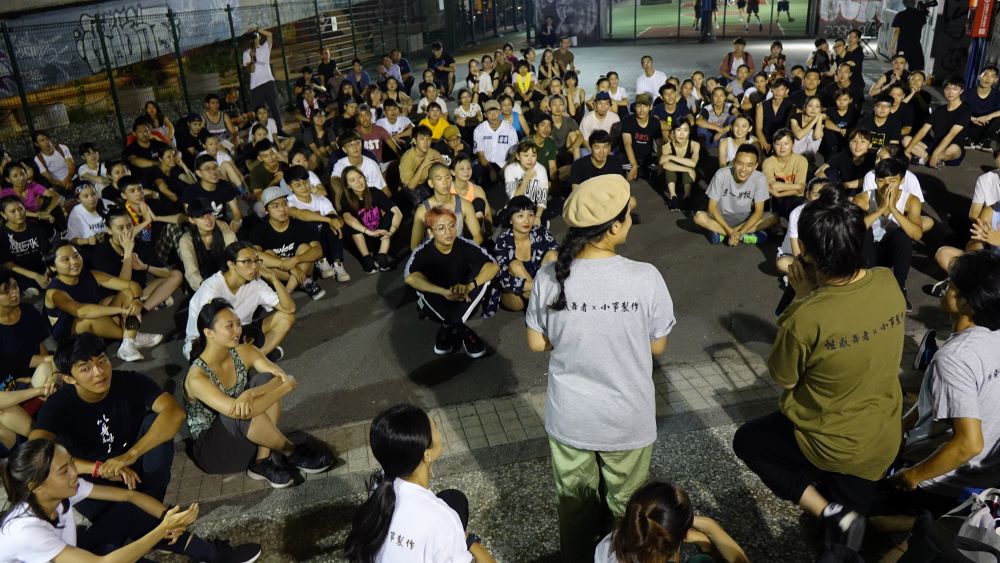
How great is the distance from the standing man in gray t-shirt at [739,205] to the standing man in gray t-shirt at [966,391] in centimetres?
465

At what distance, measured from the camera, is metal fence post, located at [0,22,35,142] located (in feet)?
35.4

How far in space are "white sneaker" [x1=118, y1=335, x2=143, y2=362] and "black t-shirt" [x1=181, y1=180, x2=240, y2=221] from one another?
7.01ft

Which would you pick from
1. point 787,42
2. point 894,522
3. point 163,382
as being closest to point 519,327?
point 163,382

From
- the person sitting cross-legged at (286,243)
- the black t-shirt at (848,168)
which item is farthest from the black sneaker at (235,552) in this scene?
the black t-shirt at (848,168)

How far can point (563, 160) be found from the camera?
404 inches

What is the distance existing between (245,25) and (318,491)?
15400 millimetres

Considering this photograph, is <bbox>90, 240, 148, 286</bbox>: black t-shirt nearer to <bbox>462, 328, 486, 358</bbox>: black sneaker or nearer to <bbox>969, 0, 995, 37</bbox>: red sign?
<bbox>462, 328, 486, 358</bbox>: black sneaker

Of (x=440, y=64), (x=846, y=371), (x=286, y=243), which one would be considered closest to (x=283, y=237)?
(x=286, y=243)

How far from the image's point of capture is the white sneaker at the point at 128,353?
6.26 metres

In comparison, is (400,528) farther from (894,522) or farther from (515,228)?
(515,228)

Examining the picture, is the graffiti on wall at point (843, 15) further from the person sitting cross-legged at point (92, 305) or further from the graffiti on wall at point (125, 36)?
the person sitting cross-legged at point (92, 305)

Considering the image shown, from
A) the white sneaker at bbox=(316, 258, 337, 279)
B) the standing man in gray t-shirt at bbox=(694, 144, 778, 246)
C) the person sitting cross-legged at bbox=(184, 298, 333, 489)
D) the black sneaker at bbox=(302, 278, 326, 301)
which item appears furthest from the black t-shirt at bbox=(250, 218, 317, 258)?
the standing man in gray t-shirt at bbox=(694, 144, 778, 246)

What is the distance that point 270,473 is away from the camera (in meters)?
4.38

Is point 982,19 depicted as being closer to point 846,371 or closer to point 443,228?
point 443,228
